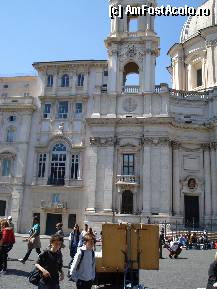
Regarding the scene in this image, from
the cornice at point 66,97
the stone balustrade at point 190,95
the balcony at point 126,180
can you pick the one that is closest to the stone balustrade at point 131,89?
the stone balustrade at point 190,95

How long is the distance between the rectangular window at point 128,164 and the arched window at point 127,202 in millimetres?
2094

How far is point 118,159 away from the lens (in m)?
37.4

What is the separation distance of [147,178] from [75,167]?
804cm

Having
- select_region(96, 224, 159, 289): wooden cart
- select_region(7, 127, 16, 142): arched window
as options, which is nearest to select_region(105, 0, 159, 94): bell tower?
select_region(7, 127, 16, 142): arched window

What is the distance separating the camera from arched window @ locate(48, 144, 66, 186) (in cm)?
3909

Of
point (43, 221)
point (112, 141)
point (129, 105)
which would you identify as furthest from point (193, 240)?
point (43, 221)

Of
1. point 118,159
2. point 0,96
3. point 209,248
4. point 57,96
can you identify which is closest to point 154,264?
point 209,248

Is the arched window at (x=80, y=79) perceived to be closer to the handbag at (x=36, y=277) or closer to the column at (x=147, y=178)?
the column at (x=147, y=178)

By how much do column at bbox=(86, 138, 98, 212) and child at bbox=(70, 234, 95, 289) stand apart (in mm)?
28528

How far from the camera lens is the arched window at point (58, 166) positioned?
128 feet

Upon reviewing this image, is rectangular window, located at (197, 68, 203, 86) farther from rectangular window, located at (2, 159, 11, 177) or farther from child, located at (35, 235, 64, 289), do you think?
child, located at (35, 235, 64, 289)

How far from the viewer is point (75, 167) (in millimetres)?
39375

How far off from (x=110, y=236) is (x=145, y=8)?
35995 mm

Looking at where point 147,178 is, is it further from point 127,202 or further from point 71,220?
point 71,220
